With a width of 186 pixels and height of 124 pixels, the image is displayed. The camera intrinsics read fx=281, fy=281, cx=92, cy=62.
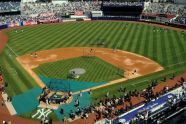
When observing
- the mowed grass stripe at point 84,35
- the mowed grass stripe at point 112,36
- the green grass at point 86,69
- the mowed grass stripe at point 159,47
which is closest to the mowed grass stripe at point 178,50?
the mowed grass stripe at point 159,47

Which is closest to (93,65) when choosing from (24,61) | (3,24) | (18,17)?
(24,61)

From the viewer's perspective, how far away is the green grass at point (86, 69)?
46.3m

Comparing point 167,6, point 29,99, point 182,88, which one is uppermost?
point 167,6

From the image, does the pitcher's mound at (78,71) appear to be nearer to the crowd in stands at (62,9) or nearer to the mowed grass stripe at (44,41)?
the mowed grass stripe at (44,41)

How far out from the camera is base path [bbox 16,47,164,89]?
48656 millimetres

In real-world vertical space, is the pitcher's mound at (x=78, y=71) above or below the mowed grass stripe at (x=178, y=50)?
below

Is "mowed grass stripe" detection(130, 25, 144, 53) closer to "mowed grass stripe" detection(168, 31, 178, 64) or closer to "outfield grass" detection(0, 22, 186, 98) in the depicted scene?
"outfield grass" detection(0, 22, 186, 98)

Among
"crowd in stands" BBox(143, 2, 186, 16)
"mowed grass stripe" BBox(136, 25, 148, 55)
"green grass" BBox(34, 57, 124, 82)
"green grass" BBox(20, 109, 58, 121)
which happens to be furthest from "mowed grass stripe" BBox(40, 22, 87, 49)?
"crowd in stands" BBox(143, 2, 186, 16)

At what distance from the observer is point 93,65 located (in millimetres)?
51969

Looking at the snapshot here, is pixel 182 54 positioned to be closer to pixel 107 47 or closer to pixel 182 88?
pixel 107 47

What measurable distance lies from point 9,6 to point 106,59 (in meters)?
61.6

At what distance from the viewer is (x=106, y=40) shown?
70812mm

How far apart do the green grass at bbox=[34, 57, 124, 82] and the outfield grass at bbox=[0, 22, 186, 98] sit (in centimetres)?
359

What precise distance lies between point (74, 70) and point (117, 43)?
21.2m
